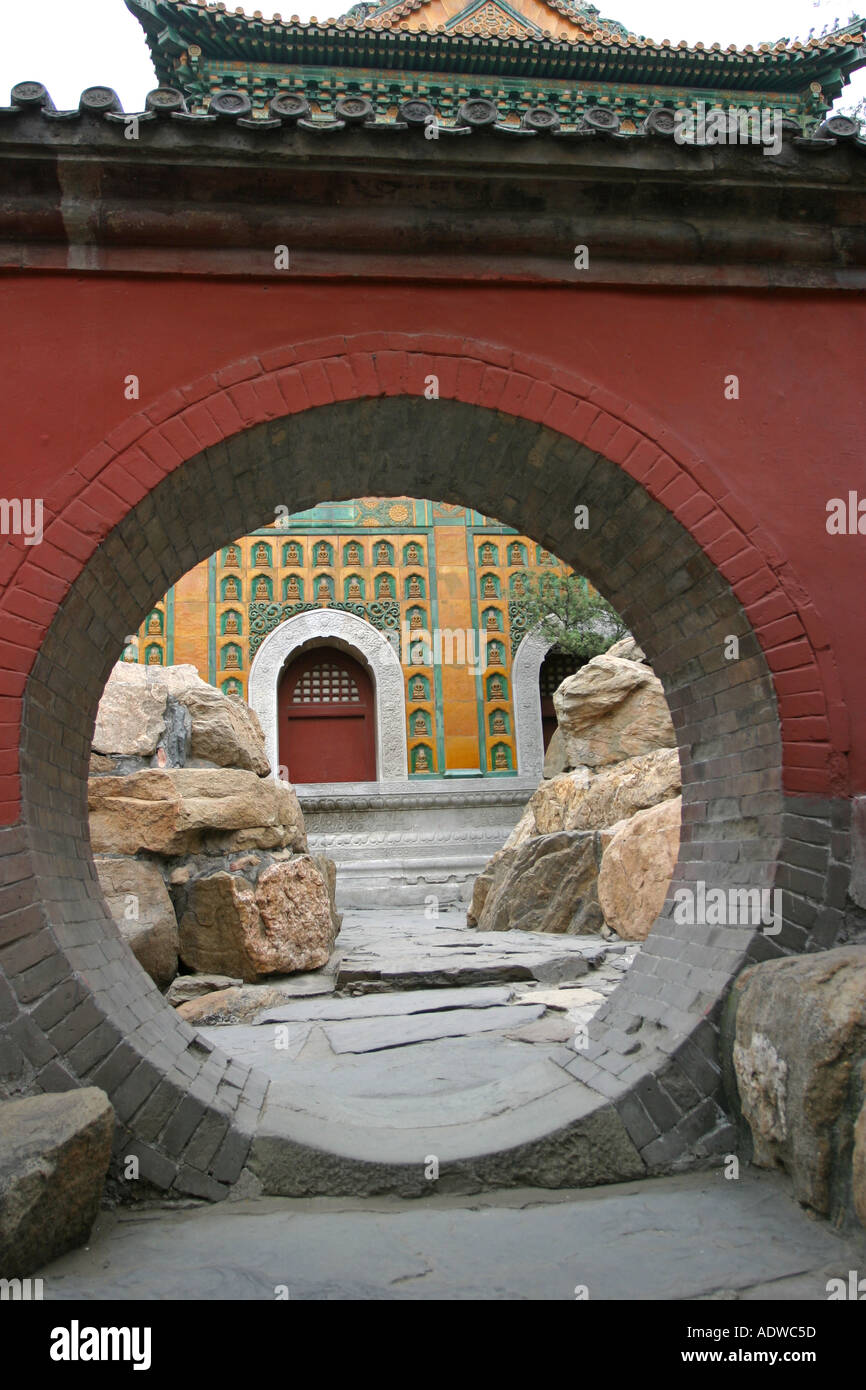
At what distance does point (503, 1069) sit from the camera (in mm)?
4168

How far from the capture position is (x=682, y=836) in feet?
13.8

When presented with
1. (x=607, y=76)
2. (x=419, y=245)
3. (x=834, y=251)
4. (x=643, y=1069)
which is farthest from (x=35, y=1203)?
(x=607, y=76)

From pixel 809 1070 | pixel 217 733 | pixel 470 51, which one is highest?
pixel 470 51

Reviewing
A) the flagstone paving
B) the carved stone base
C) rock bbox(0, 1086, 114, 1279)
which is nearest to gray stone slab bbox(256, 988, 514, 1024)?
the flagstone paving

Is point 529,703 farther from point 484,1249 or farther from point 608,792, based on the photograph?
point 484,1249

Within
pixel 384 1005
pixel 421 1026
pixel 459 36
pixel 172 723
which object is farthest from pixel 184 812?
pixel 459 36

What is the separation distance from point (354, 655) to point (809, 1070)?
14663mm

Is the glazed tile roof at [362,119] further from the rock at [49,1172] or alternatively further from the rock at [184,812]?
the rock at [184,812]

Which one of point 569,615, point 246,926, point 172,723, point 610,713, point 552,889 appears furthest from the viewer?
point 569,615

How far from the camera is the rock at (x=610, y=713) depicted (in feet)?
32.0

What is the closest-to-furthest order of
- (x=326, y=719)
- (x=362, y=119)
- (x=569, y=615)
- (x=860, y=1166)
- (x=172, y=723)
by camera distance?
(x=860, y=1166), (x=362, y=119), (x=172, y=723), (x=569, y=615), (x=326, y=719)

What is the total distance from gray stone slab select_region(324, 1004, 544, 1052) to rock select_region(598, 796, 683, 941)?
1871 millimetres

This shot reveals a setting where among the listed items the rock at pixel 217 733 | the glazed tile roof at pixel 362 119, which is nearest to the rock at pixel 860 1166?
the glazed tile roof at pixel 362 119
